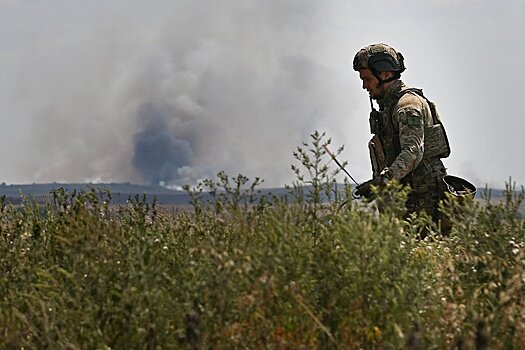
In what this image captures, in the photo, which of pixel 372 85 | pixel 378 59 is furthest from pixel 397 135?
pixel 378 59

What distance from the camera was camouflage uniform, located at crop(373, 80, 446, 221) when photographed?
9148 millimetres

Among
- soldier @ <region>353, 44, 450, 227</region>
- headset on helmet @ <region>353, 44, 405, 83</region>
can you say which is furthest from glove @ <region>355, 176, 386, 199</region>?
headset on helmet @ <region>353, 44, 405, 83</region>

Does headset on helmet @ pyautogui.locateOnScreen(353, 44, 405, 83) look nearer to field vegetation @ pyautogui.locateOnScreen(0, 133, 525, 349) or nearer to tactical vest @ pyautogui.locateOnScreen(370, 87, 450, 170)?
tactical vest @ pyautogui.locateOnScreen(370, 87, 450, 170)

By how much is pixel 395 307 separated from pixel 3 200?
14.1 ft

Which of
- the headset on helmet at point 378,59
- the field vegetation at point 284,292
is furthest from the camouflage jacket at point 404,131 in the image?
the field vegetation at point 284,292

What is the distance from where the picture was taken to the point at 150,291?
15.9ft

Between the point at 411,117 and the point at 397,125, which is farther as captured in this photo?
the point at 397,125

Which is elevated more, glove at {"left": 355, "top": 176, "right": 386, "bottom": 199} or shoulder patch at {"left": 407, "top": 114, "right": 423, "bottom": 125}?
shoulder patch at {"left": 407, "top": 114, "right": 423, "bottom": 125}

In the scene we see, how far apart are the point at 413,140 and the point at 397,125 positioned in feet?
1.43

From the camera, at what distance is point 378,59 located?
31.7 ft

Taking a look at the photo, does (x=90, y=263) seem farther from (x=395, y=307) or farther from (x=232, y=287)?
(x=395, y=307)

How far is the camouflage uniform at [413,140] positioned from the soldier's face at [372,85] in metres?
0.08

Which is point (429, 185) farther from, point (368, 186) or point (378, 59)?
point (378, 59)

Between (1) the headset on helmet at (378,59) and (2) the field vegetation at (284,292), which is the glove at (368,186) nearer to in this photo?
(1) the headset on helmet at (378,59)
